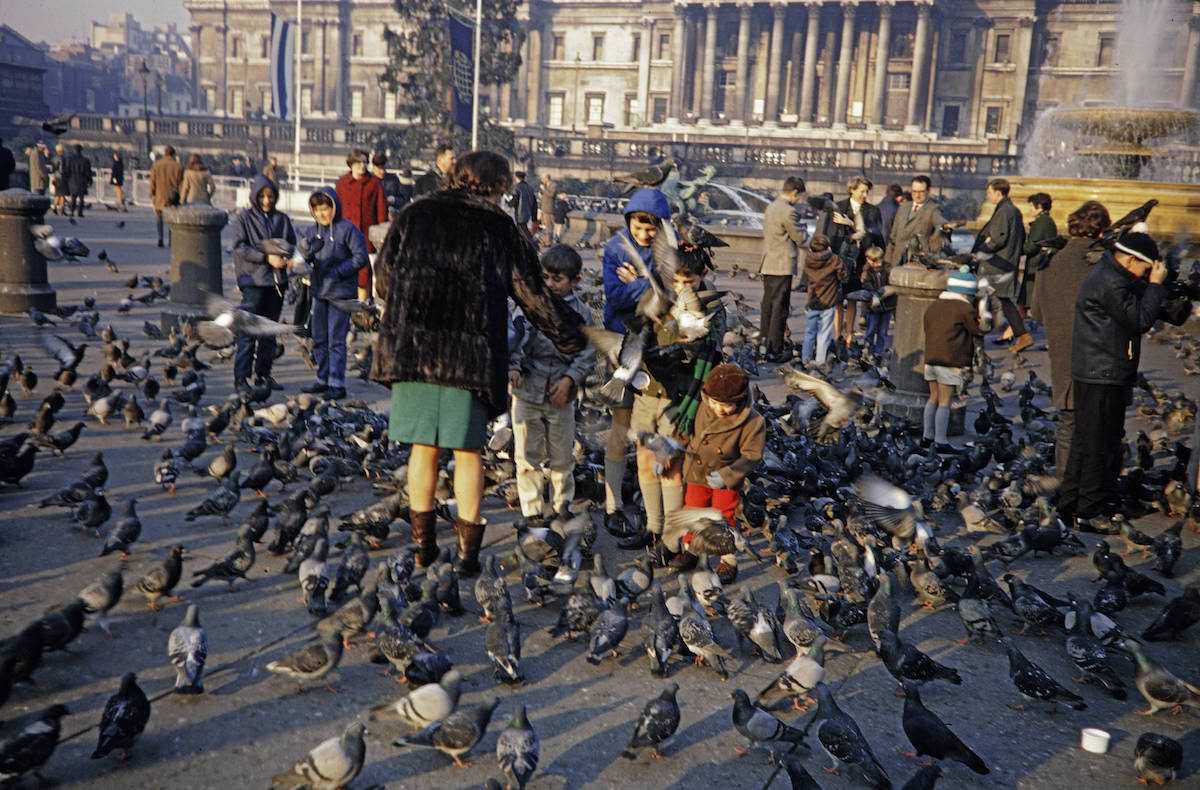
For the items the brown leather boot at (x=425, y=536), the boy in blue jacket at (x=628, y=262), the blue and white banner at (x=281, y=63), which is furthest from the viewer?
the blue and white banner at (x=281, y=63)

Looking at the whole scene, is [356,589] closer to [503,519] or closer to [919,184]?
[503,519]

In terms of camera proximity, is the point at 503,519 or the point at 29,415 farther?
the point at 29,415

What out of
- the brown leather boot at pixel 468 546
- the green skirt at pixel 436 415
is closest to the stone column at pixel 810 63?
the brown leather boot at pixel 468 546

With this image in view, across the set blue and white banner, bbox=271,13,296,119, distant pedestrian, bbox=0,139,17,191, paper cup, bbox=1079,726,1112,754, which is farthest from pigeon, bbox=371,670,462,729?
blue and white banner, bbox=271,13,296,119

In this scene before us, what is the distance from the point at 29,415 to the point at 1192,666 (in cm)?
→ 826

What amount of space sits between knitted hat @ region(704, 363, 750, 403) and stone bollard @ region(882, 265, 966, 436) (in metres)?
4.65

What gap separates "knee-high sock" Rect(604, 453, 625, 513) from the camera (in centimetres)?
642

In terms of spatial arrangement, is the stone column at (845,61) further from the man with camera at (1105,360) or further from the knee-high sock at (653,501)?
the knee-high sock at (653,501)

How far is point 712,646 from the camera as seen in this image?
4797mm

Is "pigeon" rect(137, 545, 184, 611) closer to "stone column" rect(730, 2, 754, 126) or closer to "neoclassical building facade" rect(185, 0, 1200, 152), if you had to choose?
"neoclassical building facade" rect(185, 0, 1200, 152)

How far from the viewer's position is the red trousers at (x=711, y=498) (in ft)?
19.1

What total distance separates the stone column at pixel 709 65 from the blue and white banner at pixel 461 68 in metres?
49.9

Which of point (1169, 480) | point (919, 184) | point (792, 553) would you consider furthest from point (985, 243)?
point (792, 553)

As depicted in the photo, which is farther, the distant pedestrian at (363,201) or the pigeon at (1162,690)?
the distant pedestrian at (363,201)
